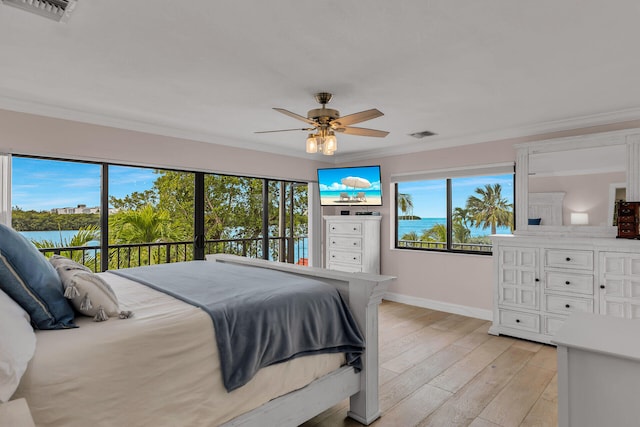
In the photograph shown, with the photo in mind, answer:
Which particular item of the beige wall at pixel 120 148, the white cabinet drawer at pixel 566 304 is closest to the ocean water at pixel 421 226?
the white cabinet drawer at pixel 566 304

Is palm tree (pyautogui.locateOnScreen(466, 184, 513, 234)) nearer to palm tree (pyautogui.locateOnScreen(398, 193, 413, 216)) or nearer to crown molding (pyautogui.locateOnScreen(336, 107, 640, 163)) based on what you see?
palm tree (pyautogui.locateOnScreen(398, 193, 413, 216))

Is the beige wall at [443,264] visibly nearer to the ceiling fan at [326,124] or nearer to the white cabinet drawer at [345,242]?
the white cabinet drawer at [345,242]

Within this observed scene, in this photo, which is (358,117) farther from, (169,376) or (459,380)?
(459,380)

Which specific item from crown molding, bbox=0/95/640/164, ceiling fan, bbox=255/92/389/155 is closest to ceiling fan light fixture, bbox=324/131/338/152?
ceiling fan, bbox=255/92/389/155

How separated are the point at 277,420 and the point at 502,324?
2983 millimetres

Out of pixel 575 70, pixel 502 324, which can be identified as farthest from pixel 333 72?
pixel 502 324

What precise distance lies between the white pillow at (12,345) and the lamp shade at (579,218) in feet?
14.6

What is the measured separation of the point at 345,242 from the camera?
548 cm

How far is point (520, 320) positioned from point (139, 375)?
146 inches

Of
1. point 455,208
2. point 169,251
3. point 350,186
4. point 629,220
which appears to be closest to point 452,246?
point 455,208

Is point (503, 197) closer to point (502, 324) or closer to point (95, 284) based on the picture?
point (502, 324)

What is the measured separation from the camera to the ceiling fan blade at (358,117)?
2.55 metres

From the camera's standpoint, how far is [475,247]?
5031 mm

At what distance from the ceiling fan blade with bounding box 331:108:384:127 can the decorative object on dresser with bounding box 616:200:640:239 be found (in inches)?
103
